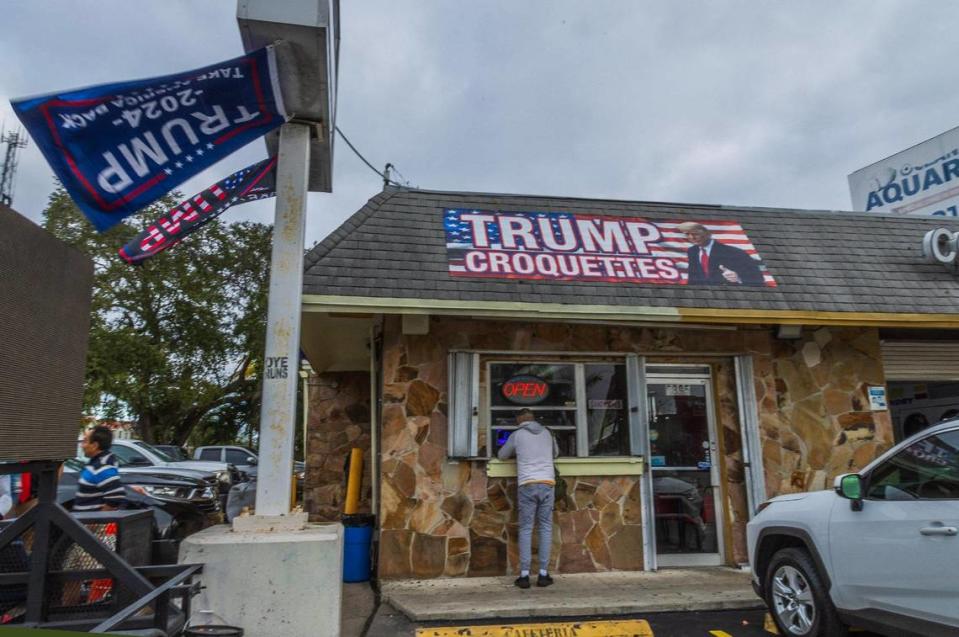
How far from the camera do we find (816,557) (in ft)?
15.8

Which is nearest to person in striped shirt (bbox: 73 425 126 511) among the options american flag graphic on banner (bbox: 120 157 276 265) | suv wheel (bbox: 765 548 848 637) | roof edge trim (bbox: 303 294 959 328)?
american flag graphic on banner (bbox: 120 157 276 265)

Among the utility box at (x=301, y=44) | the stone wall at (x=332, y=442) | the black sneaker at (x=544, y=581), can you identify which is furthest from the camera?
the stone wall at (x=332, y=442)

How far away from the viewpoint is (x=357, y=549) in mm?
7441

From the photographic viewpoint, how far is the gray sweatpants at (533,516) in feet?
22.2

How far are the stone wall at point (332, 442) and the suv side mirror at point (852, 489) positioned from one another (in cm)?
778

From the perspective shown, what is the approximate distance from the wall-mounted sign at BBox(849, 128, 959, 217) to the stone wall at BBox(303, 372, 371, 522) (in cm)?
1463

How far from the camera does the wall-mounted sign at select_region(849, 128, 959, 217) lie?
17781 millimetres

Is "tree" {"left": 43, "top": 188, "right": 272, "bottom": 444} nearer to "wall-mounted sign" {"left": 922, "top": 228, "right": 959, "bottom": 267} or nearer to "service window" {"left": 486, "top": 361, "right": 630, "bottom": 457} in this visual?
"service window" {"left": 486, "top": 361, "right": 630, "bottom": 457}

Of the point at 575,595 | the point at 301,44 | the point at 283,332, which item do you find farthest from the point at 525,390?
the point at 301,44

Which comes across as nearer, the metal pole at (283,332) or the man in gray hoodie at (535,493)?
the metal pole at (283,332)

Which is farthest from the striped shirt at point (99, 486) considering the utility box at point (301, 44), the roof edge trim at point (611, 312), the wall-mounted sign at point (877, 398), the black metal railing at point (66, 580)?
the wall-mounted sign at point (877, 398)

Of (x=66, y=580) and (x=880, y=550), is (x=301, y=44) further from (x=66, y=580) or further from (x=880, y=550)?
(x=880, y=550)

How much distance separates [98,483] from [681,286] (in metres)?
6.48

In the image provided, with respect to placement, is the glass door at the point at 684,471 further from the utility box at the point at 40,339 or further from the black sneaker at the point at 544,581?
the utility box at the point at 40,339
